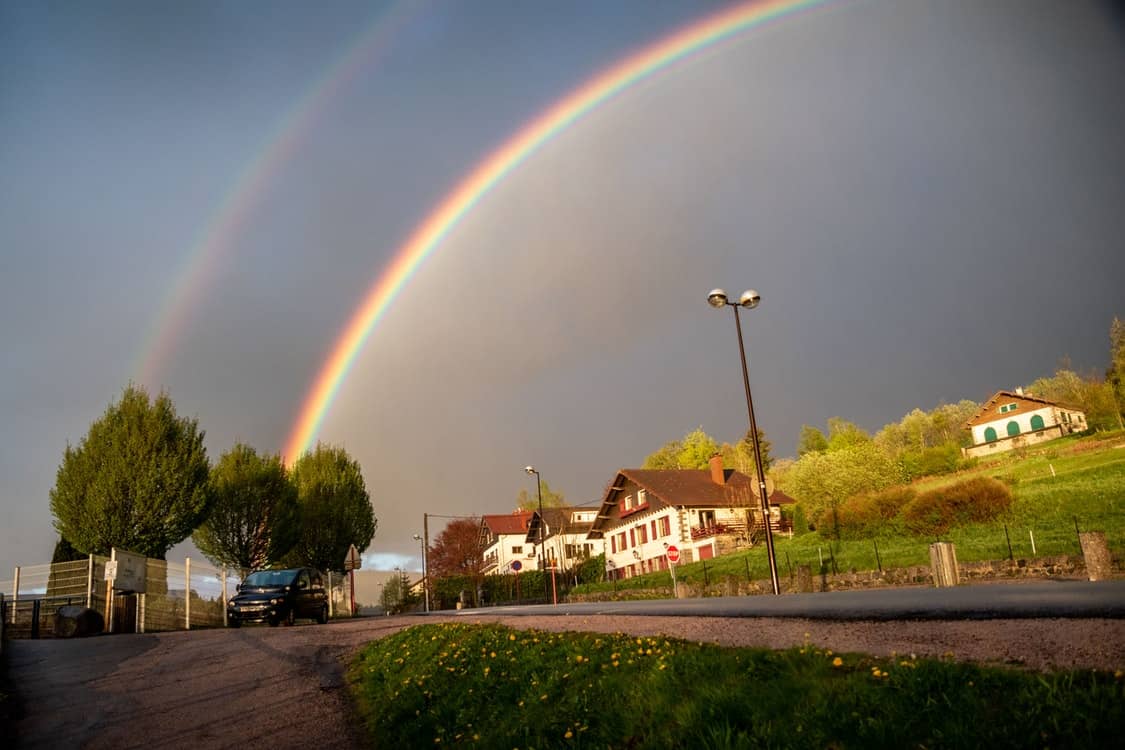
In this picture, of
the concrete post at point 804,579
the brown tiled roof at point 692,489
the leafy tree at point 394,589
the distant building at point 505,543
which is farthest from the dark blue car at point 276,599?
the distant building at point 505,543

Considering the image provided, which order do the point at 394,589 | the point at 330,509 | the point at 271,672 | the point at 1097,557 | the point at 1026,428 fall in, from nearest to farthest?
1. the point at 271,672
2. the point at 1097,557
3. the point at 330,509
4. the point at 394,589
5. the point at 1026,428

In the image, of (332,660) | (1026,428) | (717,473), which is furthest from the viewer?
(1026,428)

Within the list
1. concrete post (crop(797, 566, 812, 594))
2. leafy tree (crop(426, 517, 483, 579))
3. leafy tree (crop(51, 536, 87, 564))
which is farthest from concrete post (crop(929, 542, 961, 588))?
leafy tree (crop(426, 517, 483, 579))

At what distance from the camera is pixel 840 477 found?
163 ft

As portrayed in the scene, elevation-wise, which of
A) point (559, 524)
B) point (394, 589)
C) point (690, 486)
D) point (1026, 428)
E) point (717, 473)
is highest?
point (1026, 428)

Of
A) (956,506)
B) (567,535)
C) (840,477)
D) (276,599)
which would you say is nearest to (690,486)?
(840,477)

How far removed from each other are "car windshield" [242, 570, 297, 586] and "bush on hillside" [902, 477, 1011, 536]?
2766 centimetres

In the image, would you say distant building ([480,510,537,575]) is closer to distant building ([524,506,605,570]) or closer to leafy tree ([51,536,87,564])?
distant building ([524,506,605,570])

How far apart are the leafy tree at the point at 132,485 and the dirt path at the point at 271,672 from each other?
1980 centimetres

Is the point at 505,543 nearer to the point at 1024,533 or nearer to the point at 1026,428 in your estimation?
the point at 1026,428

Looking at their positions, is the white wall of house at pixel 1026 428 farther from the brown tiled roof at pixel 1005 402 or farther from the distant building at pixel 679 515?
the distant building at pixel 679 515

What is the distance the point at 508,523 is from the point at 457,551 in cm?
1149

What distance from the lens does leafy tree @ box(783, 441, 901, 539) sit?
4938 centimetres

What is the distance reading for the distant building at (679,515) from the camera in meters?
58.5
